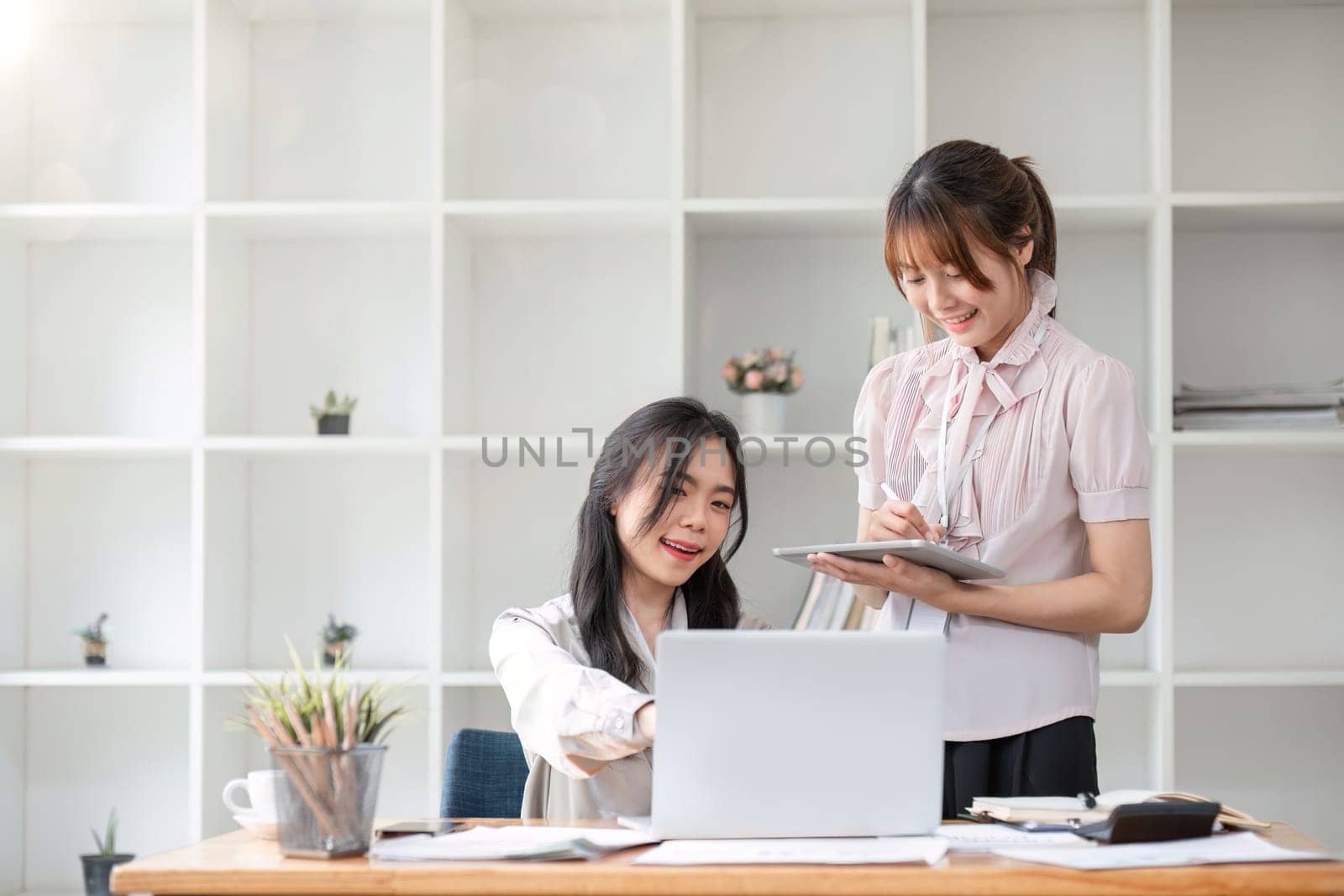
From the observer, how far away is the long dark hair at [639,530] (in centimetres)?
170

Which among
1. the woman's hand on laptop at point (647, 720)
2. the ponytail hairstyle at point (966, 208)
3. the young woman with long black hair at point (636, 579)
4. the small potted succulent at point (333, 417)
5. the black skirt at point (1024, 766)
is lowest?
the black skirt at point (1024, 766)

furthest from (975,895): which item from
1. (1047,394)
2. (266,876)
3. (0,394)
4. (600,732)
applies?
(0,394)

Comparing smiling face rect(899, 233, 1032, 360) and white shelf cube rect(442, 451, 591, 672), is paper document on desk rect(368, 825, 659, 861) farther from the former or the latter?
white shelf cube rect(442, 451, 591, 672)

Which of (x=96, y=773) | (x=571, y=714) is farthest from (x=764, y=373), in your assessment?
(x=96, y=773)

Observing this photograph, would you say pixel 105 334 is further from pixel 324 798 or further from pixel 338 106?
pixel 324 798

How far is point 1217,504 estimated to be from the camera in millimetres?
2955

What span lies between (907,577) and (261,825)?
81 centimetres

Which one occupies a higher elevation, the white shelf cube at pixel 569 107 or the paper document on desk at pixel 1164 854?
the white shelf cube at pixel 569 107

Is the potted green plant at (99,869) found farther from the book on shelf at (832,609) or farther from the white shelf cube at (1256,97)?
the white shelf cube at (1256,97)

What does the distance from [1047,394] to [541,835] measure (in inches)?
34.6

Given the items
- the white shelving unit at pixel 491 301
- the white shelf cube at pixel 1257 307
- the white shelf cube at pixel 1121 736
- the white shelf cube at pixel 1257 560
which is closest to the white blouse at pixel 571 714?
the white shelving unit at pixel 491 301

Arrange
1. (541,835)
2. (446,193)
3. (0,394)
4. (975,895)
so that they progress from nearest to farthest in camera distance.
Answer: (975,895), (541,835), (446,193), (0,394)

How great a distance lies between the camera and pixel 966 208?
1665mm

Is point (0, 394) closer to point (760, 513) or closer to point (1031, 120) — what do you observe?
point (760, 513)
